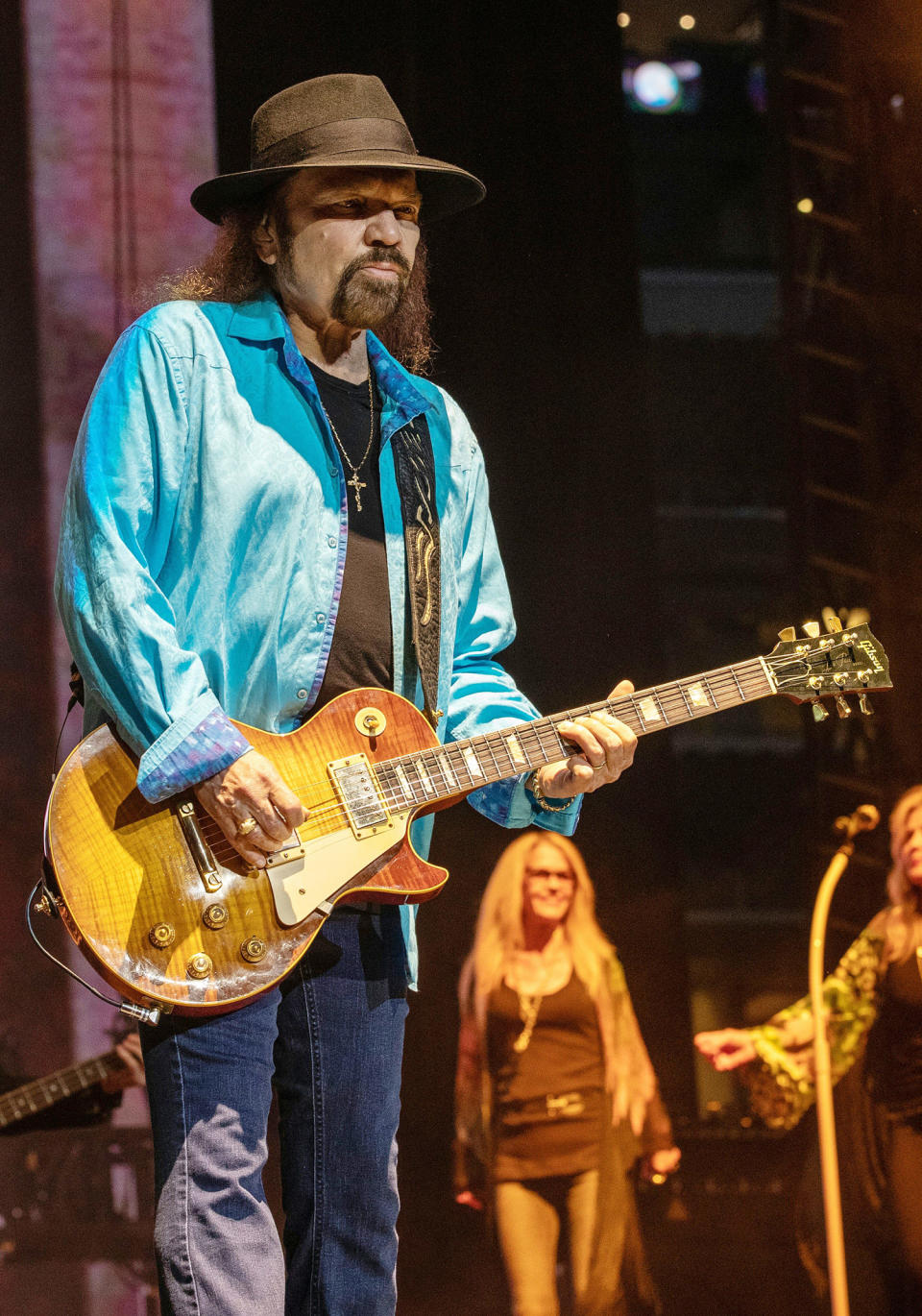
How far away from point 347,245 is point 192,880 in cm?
115

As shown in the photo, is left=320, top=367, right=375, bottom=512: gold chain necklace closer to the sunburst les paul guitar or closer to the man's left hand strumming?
the sunburst les paul guitar

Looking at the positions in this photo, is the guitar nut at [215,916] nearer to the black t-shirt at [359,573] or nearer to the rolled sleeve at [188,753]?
the rolled sleeve at [188,753]

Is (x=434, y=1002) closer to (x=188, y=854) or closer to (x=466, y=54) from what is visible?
(x=188, y=854)

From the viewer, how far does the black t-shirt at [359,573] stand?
7.57 feet

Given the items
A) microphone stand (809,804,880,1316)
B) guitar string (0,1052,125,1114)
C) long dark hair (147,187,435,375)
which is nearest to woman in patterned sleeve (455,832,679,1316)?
microphone stand (809,804,880,1316)

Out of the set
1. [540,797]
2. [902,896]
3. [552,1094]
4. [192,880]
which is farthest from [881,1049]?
[192,880]

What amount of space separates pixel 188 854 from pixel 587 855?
2.33 m

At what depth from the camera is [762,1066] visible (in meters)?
4.10

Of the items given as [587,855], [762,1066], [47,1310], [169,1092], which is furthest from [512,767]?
[47,1310]

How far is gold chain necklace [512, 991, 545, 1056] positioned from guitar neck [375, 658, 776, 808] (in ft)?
6.25

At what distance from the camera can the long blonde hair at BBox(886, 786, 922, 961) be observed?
4.02 m

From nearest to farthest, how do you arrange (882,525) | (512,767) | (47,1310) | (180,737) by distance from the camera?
(180,737) → (512,767) → (47,1310) → (882,525)

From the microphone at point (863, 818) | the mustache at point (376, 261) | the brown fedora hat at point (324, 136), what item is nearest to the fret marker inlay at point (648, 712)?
the mustache at point (376, 261)

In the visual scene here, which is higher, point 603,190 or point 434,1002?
point 603,190
